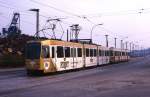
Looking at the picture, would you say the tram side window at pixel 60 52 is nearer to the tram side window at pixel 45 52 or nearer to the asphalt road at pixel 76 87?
the tram side window at pixel 45 52

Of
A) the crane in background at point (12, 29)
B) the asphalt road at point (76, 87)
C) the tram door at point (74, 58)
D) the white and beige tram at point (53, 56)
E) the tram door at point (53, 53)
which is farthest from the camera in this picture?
the crane in background at point (12, 29)

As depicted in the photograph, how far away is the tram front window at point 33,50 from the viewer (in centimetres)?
3419

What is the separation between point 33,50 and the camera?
34406 mm

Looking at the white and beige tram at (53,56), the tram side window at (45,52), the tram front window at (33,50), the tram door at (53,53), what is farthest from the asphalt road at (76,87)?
the tram door at (53,53)

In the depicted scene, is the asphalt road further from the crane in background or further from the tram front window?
the crane in background

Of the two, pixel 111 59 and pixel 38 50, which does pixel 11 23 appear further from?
pixel 38 50

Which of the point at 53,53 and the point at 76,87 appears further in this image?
the point at 53,53

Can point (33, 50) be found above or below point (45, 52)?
above

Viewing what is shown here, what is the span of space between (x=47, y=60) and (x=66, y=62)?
5.03m

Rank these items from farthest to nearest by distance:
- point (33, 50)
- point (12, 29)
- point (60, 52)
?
point (12, 29)
point (60, 52)
point (33, 50)

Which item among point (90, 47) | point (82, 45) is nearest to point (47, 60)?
point (82, 45)

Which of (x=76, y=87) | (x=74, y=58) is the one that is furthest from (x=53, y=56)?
(x=76, y=87)

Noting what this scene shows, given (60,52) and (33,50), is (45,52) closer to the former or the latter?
(33,50)

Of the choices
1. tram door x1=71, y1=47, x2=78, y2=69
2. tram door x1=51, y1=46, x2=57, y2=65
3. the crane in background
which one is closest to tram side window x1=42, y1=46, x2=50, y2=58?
tram door x1=51, y1=46, x2=57, y2=65
